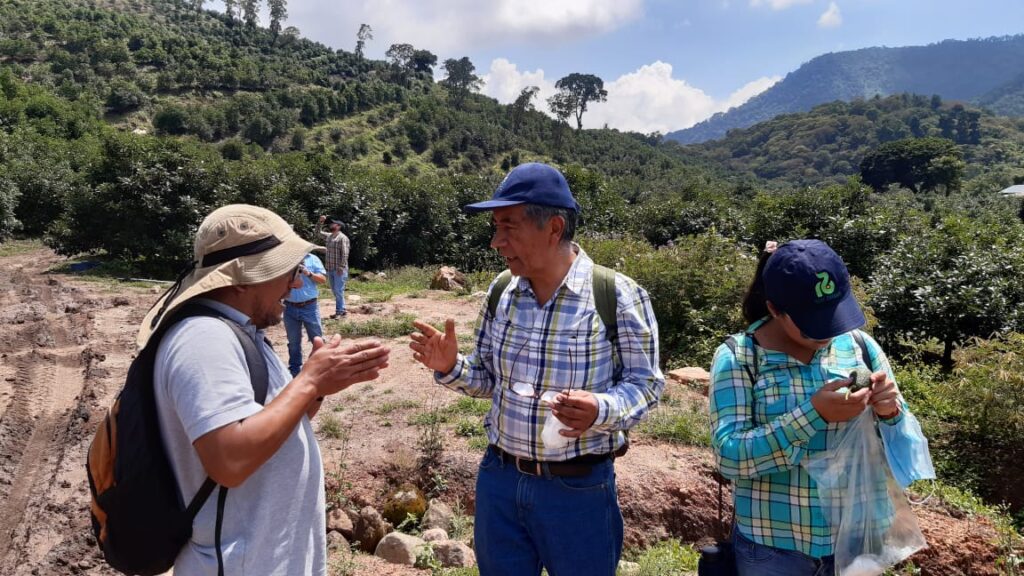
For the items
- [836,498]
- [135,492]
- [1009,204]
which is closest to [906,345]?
[836,498]

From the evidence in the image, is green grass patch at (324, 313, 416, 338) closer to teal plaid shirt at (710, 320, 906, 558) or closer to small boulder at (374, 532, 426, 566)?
small boulder at (374, 532, 426, 566)

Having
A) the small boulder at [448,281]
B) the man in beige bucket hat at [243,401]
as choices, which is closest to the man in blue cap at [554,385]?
the man in beige bucket hat at [243,401]

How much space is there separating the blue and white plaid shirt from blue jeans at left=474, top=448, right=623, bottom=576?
9 centimetres

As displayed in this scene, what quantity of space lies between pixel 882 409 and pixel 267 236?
5.36ft

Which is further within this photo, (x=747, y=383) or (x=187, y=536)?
(x=747, y=383)

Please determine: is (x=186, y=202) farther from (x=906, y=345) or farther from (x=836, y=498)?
(x=836, y=498)

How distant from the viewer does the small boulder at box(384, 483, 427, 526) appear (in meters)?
4.11

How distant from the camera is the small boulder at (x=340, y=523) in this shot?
387 centimetres

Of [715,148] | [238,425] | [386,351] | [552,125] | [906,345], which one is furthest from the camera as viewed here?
[715,148]

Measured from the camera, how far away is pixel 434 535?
3.73m

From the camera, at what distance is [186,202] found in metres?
14.6

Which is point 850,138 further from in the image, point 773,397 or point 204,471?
point 204,471

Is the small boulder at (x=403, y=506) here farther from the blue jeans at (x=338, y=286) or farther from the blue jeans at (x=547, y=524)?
the blue jeans at (x=338, y=286)

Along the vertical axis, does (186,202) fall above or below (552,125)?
below
